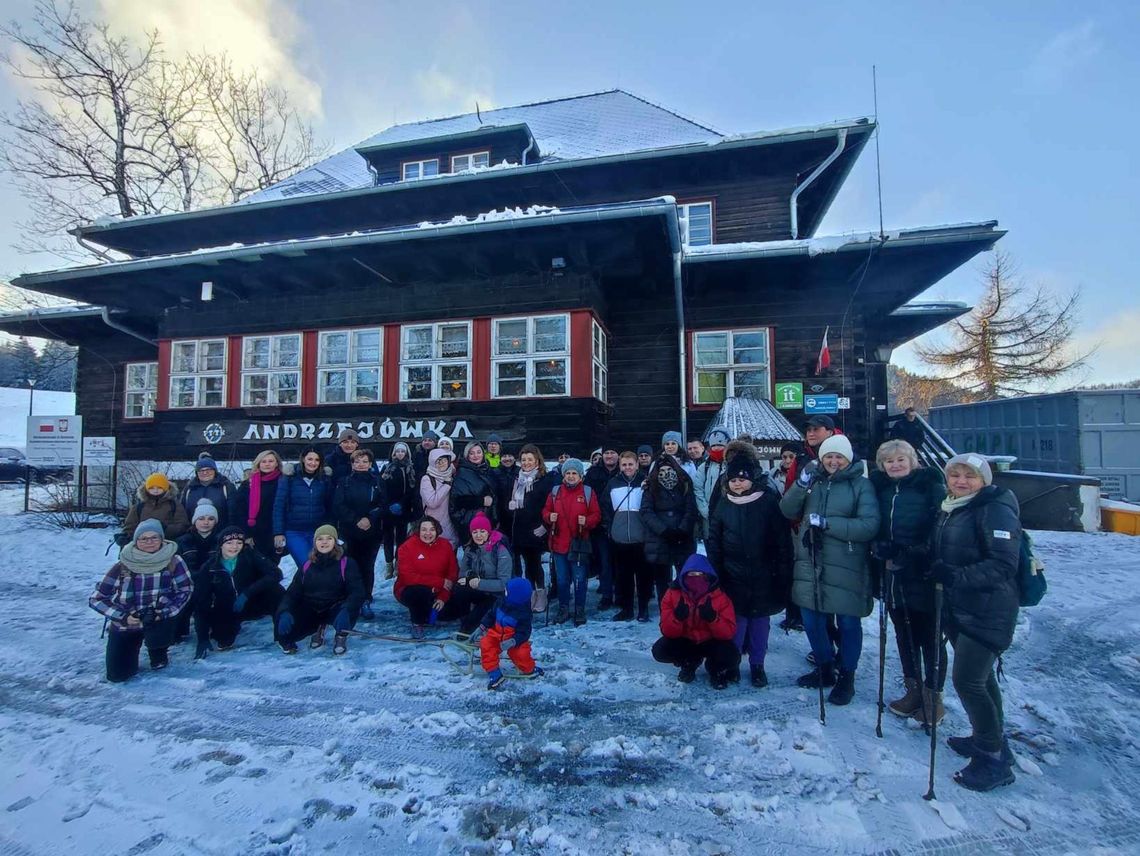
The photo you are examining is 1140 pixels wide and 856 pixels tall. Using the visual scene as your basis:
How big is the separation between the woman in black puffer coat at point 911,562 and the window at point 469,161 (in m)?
11.7

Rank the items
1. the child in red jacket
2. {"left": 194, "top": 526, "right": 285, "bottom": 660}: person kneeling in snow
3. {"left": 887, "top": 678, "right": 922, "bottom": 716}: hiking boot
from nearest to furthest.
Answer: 1. {"left": 887, "top": 678, "right": 922, "bottom": 716}: hiking boot
2. {"left": 194, "top": 526, "right": 285, "bottom": 660}: person kneeling in snow
3. the child in red jacket

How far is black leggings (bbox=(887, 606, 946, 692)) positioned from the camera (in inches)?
121

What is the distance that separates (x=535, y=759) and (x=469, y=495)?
9.16 feet

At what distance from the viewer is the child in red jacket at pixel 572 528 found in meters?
5.04

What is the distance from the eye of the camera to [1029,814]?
7.90ft

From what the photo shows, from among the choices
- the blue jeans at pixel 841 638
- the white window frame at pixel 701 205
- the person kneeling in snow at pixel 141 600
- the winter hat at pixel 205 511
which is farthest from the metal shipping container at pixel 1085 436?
the person kneeling in snow at pixel 141 600

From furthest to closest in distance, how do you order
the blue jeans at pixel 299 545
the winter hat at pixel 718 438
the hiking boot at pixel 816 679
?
the winter hat at pixel 718 438 < the blue jeans at pixel 299 545 < the hiking boot at pixel 816 679

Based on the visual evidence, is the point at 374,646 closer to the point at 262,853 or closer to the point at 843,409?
the point at 262,853

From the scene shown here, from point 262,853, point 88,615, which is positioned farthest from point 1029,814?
point 88,615

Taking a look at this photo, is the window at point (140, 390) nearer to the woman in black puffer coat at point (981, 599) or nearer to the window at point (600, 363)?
the window at point (600, 363)

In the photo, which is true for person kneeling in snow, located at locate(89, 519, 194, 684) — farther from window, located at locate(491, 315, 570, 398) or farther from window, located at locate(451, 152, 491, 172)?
window, located at locate(451, 152, 491, 172)

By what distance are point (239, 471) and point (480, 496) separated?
6693mm

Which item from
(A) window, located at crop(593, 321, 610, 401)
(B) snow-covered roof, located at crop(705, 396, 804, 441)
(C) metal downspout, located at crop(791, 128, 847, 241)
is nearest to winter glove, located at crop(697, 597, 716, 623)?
(B) snow-covered roof, located at crop(705, 396, 804, 441)

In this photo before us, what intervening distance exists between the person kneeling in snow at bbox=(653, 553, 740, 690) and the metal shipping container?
1171 centimetres
